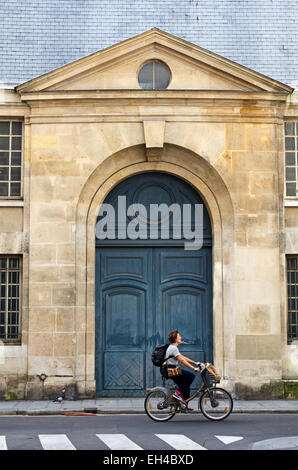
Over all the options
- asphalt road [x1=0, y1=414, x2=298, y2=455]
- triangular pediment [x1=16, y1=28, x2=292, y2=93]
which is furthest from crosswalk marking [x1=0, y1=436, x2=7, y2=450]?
triangular pediment [x1=16, y1=28, x2=292, y2=93]

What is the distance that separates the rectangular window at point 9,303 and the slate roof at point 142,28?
432 cm

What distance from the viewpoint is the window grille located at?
1644 centimetres

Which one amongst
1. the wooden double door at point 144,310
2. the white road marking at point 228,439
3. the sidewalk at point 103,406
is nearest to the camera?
the white road marking at point 228,439

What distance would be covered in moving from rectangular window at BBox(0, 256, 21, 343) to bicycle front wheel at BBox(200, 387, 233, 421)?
491cm

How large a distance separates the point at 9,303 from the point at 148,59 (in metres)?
5.93

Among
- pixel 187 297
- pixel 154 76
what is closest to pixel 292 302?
pixel 187 297

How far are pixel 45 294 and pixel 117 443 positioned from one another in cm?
588

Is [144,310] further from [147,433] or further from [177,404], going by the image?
[147,433]

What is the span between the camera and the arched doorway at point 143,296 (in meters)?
16.0

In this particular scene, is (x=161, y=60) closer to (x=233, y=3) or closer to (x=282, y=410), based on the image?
(x=233, y=3)

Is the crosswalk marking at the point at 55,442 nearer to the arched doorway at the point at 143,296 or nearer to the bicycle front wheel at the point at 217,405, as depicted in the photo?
the bicycle front wheel at the point at 217,405

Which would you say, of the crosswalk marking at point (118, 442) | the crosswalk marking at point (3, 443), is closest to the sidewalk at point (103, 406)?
the crosswalk marking at point (118, 442)

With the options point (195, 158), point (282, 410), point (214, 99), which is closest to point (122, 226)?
point (195, 158)

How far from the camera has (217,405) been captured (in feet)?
41.3
